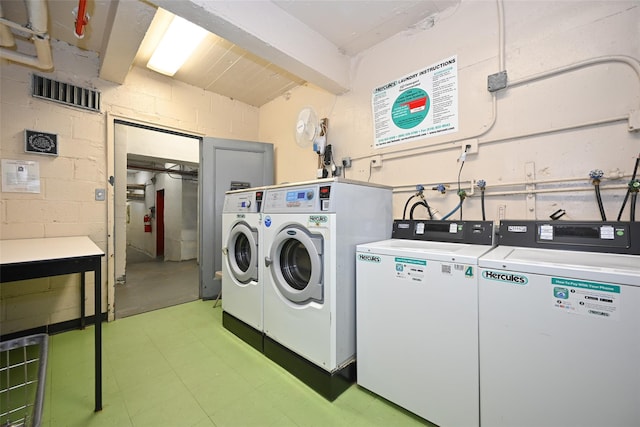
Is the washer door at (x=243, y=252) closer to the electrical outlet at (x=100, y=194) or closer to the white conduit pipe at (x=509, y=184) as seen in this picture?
the white conduit pipe at (x=509, y=184)

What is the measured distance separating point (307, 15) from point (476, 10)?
124 cm

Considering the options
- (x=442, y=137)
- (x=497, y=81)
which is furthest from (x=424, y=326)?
(x=497, y=81)

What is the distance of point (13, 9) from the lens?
6.27 feet

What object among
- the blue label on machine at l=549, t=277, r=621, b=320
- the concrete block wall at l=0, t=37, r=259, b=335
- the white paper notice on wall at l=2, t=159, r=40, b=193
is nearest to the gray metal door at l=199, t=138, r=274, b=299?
the concrete block wall at l=0, t=37, r=259, b=335

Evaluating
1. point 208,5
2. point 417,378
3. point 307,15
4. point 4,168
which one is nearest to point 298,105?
point 307,15

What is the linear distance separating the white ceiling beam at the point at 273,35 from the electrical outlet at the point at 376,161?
801 mm

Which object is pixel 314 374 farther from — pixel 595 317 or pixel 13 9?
pixel 13 9

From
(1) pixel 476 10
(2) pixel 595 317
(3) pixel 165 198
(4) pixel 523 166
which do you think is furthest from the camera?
(3) pixel 165 198

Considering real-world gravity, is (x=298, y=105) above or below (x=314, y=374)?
above

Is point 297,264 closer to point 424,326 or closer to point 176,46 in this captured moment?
point 424,326

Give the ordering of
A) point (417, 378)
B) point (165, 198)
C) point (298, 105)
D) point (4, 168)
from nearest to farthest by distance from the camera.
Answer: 1. point (417, 378)
2. point (4, 168)
3. point (298, 105)
4. point (165, 198)

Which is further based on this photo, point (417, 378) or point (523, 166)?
point (523, 166)

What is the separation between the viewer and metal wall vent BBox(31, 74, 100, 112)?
221 cm

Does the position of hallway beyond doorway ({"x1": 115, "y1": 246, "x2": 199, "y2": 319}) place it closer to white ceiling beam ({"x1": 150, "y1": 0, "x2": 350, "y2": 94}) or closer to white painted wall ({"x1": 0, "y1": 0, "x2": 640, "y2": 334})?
white painted wall ({"x1": 0, "y1": 0, "x2": 640, "y2": 334})
